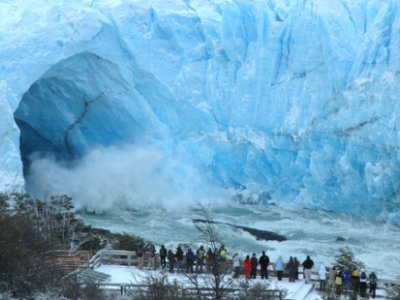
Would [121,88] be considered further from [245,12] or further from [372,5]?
[372,5]

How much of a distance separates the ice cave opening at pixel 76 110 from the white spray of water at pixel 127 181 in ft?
1.58

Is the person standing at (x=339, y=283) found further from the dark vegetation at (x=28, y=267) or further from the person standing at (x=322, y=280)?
the dark vegetation at (x=28, y=267)

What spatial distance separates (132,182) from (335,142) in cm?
559

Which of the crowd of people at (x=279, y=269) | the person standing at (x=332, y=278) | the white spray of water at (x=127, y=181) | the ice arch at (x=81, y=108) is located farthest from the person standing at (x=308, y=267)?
the ice arch at (x=81, y=108)

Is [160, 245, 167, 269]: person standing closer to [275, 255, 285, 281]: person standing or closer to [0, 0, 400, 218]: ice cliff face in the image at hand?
[275, 255, 285, 281]: person standing

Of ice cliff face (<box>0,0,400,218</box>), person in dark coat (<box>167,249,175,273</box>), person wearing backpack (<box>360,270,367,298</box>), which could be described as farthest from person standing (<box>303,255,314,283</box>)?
ice cliff face (<box>0,0,400,218</box>)

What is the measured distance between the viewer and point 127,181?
65.2 ft

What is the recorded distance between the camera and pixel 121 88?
63.1 ft

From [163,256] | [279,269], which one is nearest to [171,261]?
[163,256]

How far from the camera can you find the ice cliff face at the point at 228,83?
59.7ft

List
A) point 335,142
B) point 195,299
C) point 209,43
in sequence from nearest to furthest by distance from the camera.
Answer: point 195,299
point 335,142
point 209,43

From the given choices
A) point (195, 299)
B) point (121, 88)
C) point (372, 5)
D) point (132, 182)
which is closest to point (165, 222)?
point (132, 182)

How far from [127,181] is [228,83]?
12.5 ft

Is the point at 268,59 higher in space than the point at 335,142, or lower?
higher
